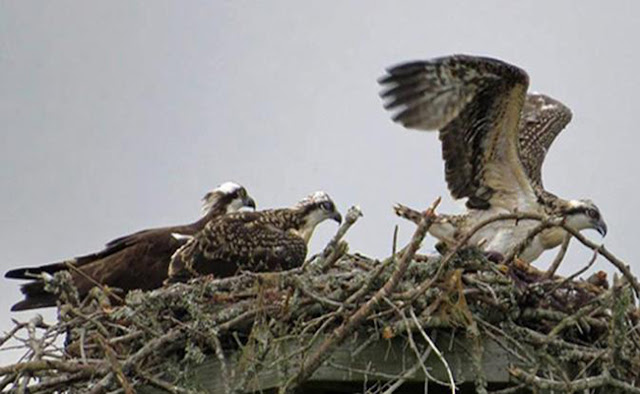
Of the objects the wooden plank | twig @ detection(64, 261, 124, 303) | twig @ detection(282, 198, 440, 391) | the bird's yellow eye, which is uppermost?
the bird's yellow eye

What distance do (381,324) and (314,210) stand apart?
312 cm

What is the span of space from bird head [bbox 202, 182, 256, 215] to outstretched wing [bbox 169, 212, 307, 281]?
2.04 m

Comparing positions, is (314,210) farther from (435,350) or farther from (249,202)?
(435,350)

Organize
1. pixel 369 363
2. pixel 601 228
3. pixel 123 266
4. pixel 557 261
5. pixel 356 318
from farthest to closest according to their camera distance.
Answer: pixel 601 228 < pixel 123 266 < pixel 557 261 < pixel 369 363 < pixel 356 318

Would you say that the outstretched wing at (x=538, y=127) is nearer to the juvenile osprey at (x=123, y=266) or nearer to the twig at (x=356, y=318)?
the juvenile osprey at (x=123, y=266)

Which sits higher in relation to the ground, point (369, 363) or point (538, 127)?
point (538, 127)

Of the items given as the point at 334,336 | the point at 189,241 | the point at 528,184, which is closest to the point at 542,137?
the point at 528,184

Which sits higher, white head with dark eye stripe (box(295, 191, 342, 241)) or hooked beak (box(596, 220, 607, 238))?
white head with dark eye stripe (box(295, 191, 342, 241))

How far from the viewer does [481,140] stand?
8.16 meters

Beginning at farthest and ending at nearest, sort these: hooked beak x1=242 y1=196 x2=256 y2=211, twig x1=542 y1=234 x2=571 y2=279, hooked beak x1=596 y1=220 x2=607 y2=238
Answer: hooked beak x1=242 y1=196 x2=256 y2=211
hooked beak x1=596 y1=220 x2=607 y2=238
twig x1=542 y1=234 x2=571 y2=279

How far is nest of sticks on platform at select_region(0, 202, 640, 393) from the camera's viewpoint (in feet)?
17.6

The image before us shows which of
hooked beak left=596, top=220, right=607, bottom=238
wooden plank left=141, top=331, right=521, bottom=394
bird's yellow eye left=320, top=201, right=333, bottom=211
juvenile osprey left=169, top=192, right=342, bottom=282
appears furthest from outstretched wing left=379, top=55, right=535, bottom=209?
wooden plank left=141, top=331, right=521, bottom=394

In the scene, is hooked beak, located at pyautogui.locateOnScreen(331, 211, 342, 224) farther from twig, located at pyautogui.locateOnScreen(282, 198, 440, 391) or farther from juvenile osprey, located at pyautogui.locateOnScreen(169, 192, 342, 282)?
twig, located at pyautogui.locateOnScreen(282, 198, 440, 391)

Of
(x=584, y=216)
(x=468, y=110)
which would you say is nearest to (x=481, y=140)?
(x=468, y=110)
